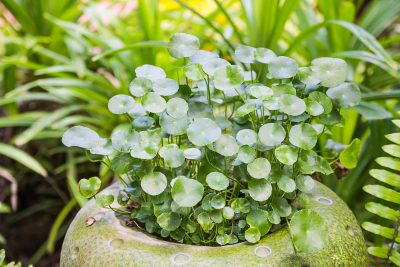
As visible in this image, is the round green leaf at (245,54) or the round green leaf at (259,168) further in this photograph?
the round green leaf at (245,54)

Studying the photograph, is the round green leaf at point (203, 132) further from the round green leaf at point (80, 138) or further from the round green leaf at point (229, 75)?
the round green leaf at point (80, 138)

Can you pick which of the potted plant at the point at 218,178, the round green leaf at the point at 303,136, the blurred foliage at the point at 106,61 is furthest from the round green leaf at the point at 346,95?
the blurred foliage at the point at 106,61

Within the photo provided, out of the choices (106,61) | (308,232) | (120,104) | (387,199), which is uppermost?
(120,104)

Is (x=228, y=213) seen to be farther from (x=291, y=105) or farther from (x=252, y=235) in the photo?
(x=291, y=105)

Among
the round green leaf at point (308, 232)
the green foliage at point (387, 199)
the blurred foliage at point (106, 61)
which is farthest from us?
the blurred foliage at point (106, 61)

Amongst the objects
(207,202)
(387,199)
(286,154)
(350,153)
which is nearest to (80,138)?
(207,202)

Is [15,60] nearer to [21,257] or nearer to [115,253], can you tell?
[21,257]

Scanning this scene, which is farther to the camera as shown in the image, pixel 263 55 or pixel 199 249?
pixel 263 55
